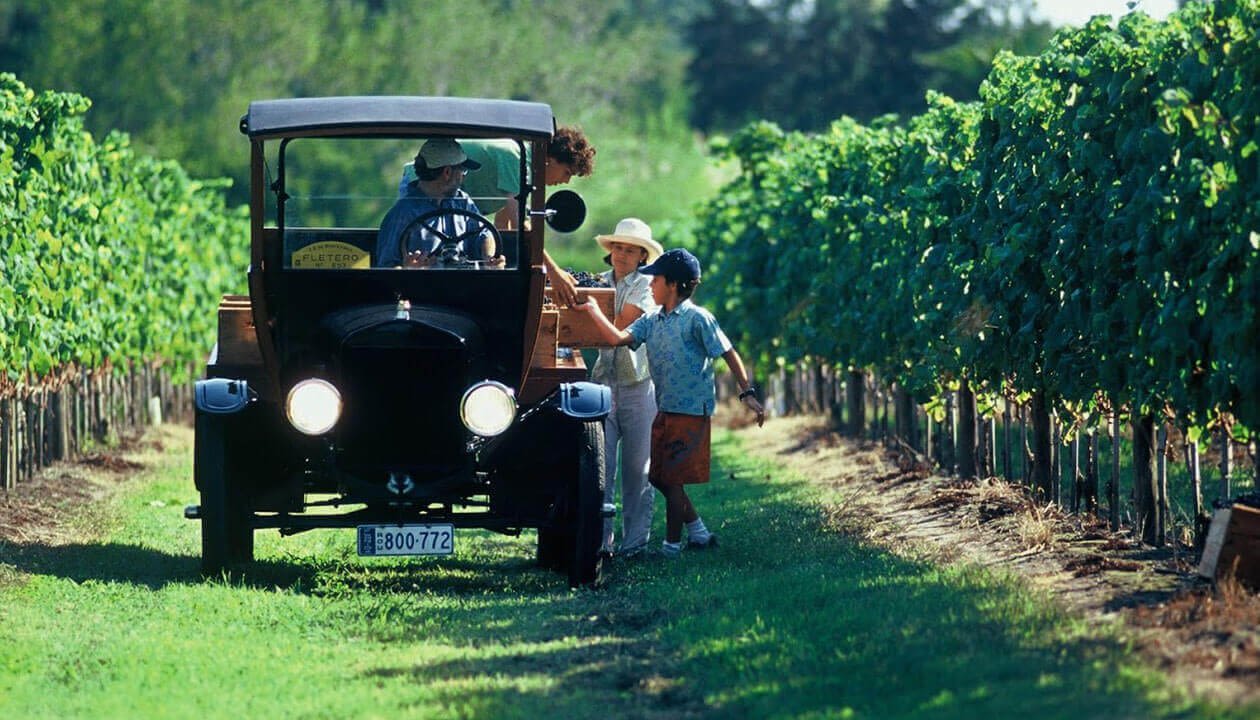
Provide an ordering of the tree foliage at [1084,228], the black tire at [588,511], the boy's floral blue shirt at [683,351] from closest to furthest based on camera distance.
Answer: the tree foliage at [1084,228] → the black tire at [588,511] → the boy's floral blue shirt at [683,351]

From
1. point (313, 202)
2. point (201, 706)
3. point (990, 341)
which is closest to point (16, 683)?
point (201, 706)

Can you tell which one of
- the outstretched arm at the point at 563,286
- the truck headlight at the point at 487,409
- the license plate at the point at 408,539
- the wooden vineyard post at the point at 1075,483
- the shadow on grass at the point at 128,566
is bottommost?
the shadow on grass at the point at 128,566

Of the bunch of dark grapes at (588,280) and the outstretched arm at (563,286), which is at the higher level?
the bunch of dark grapes at (588,280)

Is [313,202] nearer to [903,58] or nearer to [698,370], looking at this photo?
[698,370]

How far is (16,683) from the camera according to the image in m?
8.04

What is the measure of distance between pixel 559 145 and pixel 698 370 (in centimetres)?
154

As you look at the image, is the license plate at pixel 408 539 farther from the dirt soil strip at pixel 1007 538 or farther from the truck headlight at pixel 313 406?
the dirt soil strip at pixel 1007 538

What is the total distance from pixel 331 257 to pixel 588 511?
1.93 meters

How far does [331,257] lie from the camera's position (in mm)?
10648

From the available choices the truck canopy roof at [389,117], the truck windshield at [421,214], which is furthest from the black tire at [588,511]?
the truck canopy roof at [389,117]

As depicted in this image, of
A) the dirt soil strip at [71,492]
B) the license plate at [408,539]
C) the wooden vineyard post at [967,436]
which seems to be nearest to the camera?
the license plate at [408,539]

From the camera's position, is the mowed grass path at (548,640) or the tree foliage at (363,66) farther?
the tree foliage at (363,66)

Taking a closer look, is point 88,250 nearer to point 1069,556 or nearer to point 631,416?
point 631,416

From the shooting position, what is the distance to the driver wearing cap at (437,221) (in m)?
10.6
